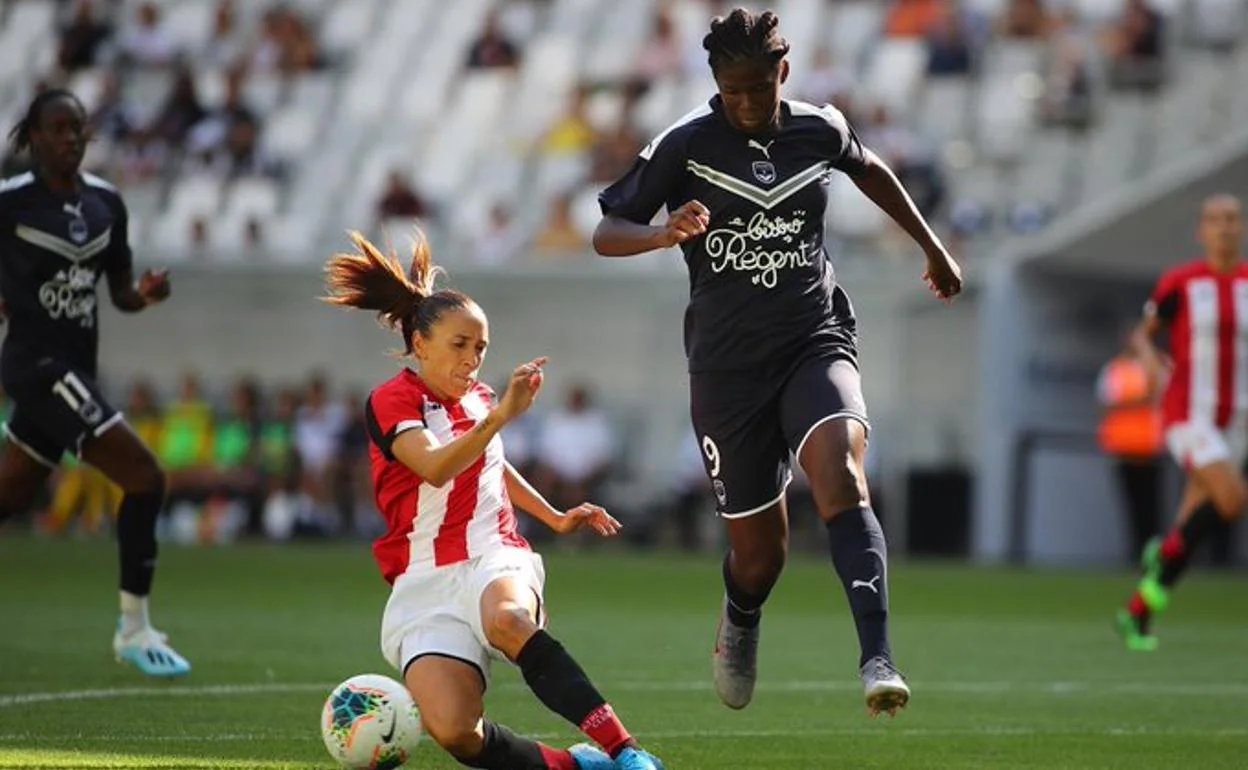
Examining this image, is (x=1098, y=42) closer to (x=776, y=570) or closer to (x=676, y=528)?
(x=676, y=528)

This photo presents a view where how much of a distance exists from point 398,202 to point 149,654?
17684 mm

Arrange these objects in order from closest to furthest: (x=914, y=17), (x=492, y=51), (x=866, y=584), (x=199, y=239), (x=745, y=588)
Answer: (x=866, y=584) → (x=745, y=588) → (x=914, y=17) → (x=199, y=239) → (x=492, y=51)

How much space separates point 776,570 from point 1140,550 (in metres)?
15.2

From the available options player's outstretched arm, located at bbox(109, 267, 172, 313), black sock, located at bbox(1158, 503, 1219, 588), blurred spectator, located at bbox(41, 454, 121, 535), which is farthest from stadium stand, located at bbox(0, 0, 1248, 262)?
player's outstretched arm, located at bbox(109, 267, 172, 313)

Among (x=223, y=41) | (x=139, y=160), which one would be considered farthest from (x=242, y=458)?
(x=223, y=41)

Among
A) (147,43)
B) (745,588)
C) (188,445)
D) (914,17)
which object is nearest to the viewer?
(745,588)

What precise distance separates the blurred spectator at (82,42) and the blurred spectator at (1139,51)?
526 inches

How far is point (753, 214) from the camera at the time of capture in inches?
328

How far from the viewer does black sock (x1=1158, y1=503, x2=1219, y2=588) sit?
13273 millimetres

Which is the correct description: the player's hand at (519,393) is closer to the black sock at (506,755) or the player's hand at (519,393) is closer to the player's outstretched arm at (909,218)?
the black sock at (506,755)

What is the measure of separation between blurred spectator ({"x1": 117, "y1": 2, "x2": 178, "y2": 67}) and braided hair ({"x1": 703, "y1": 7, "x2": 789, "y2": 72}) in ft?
82.4

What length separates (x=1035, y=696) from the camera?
10.6 m

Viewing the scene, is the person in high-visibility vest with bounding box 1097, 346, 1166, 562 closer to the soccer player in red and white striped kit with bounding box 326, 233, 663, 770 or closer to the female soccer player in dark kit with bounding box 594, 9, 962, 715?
the female soccer player in dark kit with bounding box 594, 9, 962, 715

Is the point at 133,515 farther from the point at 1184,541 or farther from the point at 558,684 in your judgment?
the point at 1184,541
